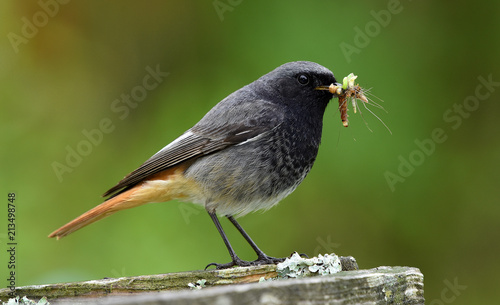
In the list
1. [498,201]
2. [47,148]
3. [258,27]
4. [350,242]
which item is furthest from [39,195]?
[498,201]

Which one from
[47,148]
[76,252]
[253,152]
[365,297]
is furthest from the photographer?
[47,148]

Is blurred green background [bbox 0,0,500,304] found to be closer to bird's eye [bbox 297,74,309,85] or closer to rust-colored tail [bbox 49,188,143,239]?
rust-colored tail [bbox 49,188,143,239]

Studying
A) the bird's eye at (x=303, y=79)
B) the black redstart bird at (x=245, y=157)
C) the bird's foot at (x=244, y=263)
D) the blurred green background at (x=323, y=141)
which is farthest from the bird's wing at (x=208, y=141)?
the bird's foot at (x=244, y=263)

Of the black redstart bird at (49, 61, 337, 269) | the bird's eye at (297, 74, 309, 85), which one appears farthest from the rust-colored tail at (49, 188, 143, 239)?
the bird's eye at (297, 74, 309, 85)

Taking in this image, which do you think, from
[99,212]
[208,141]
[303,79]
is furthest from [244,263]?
[303,79]

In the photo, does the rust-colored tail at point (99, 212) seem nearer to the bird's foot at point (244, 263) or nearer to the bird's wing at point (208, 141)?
the bird's wing at point (208, 141)

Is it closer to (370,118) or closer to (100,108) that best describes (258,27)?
(370,118)
